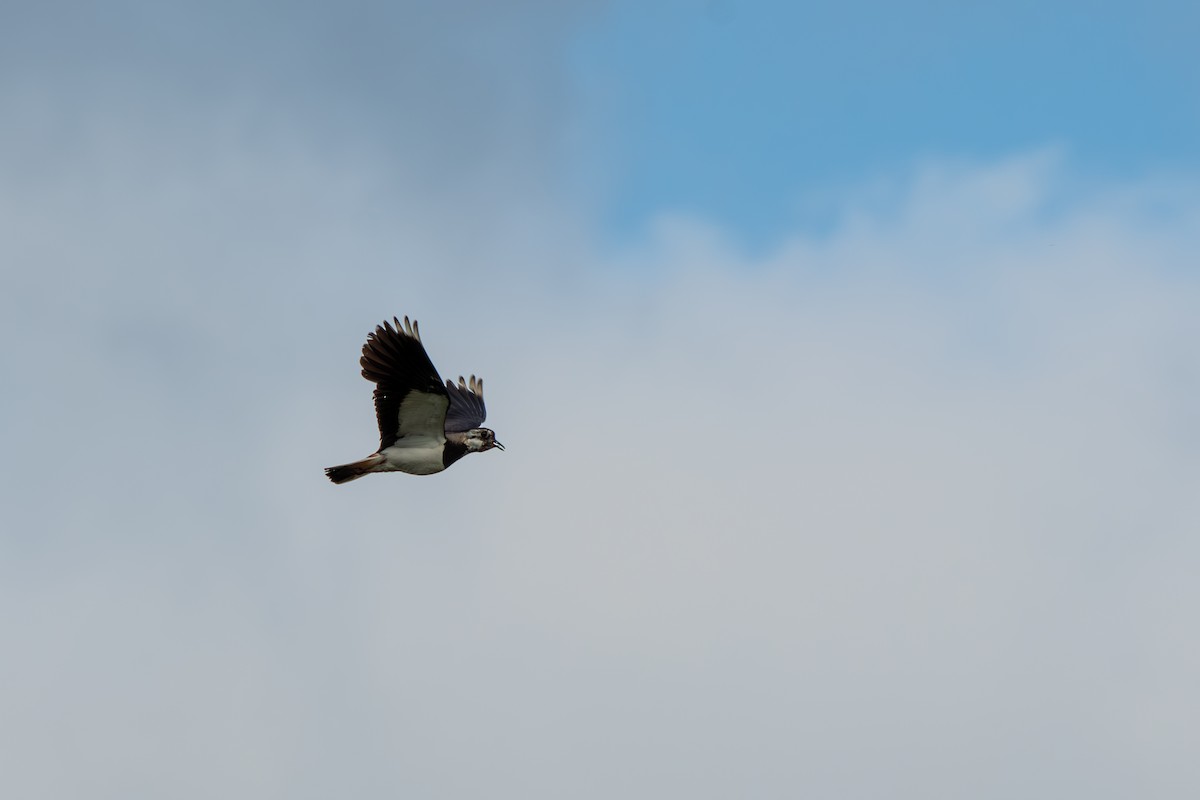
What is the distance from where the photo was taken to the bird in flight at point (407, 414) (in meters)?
37.9

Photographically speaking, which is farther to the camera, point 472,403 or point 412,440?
point 472,403

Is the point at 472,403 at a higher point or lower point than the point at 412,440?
higher

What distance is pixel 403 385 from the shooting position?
38594 mm

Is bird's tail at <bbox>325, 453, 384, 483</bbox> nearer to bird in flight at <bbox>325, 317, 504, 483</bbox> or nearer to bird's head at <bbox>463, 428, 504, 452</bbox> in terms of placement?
bird in flight at <bbox>325, 317, 504, 483</bbox>

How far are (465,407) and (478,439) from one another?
482 centimetres

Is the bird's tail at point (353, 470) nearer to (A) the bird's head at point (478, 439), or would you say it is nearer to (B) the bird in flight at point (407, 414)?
(B) the bird in flight at point (407, 414)

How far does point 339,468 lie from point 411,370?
324 centimetres

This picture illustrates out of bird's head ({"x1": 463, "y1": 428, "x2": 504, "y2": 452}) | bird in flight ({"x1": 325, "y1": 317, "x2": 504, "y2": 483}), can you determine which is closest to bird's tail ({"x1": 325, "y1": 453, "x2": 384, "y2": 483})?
bird in flight ({"x1": 325, "y1": 317, "x2": 504, "y2": 483})

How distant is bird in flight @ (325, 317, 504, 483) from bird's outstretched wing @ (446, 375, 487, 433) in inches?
65.6

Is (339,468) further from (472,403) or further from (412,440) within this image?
(472,403)

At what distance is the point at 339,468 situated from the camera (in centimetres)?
3922

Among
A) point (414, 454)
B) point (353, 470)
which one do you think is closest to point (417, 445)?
point (414, 454)

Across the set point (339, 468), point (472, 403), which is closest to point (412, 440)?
point (339, 468)

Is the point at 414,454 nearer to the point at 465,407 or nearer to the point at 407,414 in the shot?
the point at 407,414
